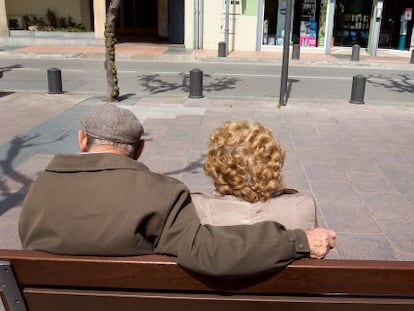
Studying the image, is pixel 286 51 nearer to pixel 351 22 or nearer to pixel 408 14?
pixel 351 22

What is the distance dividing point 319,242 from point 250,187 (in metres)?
0.31

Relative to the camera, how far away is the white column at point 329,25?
18.9m

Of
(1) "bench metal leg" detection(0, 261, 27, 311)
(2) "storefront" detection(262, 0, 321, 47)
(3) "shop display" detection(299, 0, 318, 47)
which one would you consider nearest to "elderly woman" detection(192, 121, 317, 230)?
(1) "bench metal leg" detection(0, 261, 27, 311)

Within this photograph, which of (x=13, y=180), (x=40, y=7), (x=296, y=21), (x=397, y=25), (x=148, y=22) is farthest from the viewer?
(x=148, y=22)

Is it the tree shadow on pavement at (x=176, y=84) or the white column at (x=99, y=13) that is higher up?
the white column at (x=99, y=13)

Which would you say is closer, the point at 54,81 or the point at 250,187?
the point at 250,187

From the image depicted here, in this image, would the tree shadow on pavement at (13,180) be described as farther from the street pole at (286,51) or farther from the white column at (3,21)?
the white column at (3,21)

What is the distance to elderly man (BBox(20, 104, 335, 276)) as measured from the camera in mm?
1613

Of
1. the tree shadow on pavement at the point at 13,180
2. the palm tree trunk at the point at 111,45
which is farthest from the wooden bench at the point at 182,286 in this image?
the palm tree trunk at the point at 111,45

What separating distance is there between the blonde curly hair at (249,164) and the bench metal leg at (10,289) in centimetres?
80

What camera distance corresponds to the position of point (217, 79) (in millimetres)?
13148

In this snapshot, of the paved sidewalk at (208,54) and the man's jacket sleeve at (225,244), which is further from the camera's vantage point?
the paved sidewalk at (208,54)

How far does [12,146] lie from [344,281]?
223 inches

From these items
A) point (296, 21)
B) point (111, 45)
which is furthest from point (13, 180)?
point (296, 21)
